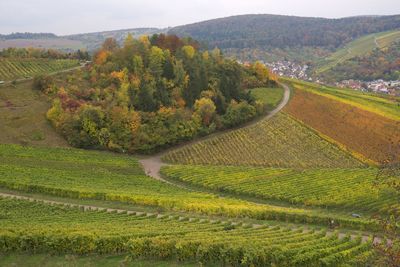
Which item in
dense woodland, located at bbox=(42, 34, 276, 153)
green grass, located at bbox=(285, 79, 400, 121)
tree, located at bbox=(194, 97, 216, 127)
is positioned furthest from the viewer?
green grass, located at bbox=(285, 79, 400, 121)

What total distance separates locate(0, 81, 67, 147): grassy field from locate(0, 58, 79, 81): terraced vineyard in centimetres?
1169

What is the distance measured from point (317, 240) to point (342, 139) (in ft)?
168

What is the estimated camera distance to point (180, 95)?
277 feet

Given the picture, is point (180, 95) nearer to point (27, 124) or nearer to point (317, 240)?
point (27, 124)

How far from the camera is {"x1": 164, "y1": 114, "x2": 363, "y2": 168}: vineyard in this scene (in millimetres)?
64750

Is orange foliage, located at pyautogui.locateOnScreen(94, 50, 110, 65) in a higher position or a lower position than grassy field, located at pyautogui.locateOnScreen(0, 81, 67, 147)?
higher

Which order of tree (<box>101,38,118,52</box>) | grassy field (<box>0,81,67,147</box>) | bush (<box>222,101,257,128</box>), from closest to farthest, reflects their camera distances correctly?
grassy field (<box>0,81,67,147</box>) < bush (<box>222,101,257,128</box>) < tree (<box>101,38,118,52</box>)

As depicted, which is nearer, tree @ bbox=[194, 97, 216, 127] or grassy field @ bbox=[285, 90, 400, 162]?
grassy field @ bbox=[285, 90, 400, 162]

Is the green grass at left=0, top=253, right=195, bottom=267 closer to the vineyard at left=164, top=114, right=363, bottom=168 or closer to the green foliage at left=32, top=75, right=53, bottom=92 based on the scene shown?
the vineyard at left=164, top=114, right=363, bottom=168

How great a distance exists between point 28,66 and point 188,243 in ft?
295

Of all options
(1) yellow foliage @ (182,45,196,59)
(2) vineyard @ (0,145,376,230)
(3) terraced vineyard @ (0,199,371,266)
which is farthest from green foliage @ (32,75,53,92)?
(3) terraced vineyard @ (0,199,371,266)

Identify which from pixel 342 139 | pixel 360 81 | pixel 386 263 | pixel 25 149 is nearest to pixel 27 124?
pixel 25 149

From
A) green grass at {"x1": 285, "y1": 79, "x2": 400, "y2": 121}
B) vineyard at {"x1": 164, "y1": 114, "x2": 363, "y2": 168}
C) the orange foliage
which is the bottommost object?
vineyard at {"x1": 164, "y1": 114, "x2": 363, "y2": 168}

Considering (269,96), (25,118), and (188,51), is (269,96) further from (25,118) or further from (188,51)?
(25,118)
